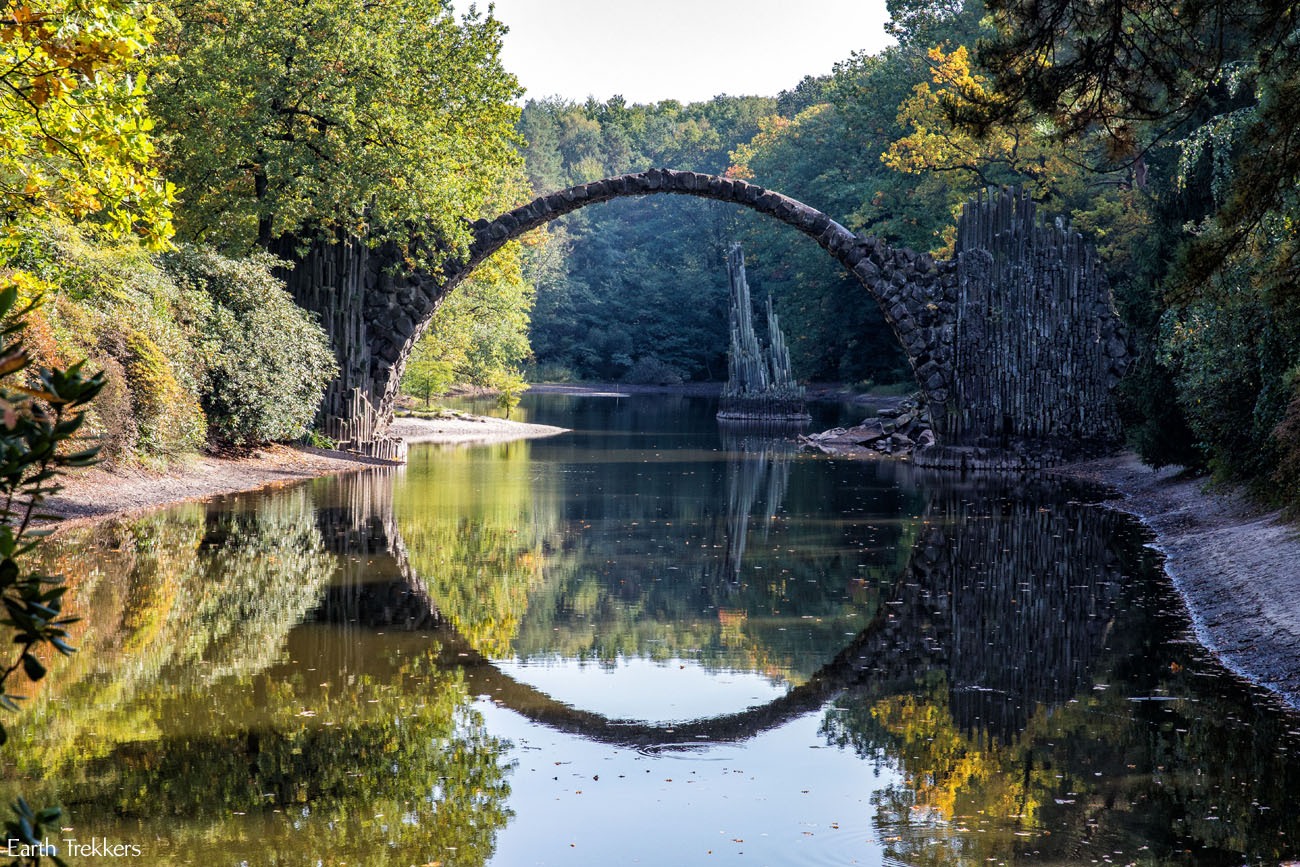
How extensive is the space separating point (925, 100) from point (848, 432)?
31.2ft

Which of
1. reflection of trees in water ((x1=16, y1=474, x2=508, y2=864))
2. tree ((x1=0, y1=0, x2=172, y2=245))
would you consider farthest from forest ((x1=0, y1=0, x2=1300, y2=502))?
reflection of trees in water ((x1=16, y1=474, x2=508, y2=864))

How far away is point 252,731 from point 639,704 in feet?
7.18

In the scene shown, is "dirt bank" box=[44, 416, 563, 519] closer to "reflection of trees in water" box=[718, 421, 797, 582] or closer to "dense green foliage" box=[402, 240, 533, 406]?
"reflection of trees in water" box=[718, 421, 797, 582]

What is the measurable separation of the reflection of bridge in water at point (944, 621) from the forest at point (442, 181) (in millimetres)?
2006

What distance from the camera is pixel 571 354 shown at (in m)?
67.3

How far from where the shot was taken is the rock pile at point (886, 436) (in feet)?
87.5

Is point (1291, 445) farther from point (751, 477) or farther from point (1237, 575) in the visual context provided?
point (751, 477)

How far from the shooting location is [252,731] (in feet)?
21.7

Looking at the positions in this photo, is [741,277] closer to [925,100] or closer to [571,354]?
[925,100]

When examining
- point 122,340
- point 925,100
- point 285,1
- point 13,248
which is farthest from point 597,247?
point 13,248

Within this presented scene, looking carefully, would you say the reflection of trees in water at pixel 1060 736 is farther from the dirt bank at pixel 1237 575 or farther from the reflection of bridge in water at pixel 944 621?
the dirt bank at pixel 1237 575

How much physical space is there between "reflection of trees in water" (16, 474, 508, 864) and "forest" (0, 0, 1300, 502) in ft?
7.81

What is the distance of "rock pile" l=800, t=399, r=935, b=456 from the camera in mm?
26672

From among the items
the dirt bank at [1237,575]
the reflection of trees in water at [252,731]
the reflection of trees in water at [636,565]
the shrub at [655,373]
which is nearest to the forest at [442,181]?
the dirt bank at [1237,575]
